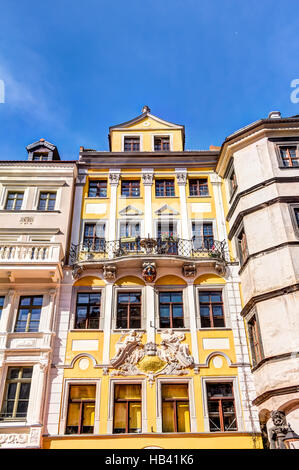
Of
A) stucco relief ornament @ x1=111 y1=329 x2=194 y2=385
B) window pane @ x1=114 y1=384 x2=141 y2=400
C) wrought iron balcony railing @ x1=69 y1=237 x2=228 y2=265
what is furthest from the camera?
wrought iron balcony railing @ x1=69 y1=237 x2=228 y2=265

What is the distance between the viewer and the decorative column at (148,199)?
22.5 m

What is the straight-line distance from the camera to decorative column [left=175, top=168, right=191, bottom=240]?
22.3 m

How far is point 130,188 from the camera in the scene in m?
24.2

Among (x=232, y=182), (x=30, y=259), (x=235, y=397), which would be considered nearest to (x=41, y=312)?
(x=30, y=259)

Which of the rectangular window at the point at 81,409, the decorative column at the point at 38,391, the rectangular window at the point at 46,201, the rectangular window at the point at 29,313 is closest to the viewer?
the decorative column at the point at 38,391

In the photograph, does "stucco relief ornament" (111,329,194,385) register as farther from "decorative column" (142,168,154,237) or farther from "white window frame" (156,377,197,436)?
"decorative column" (142,168,154,237)

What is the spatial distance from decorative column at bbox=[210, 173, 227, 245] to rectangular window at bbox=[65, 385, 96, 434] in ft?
31.3

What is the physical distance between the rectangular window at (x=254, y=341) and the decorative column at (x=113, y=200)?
25.8 feet

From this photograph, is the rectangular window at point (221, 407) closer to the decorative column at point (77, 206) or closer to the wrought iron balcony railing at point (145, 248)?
the wrought iron balcony railing at point (145, 248)

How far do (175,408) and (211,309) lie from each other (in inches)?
181

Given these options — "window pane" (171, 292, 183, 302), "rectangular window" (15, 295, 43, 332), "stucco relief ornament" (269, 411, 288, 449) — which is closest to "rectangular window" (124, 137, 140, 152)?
"window pane" (171, 292, 183, 302)

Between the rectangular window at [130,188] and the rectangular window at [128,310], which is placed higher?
the rectangular window at [130,188]

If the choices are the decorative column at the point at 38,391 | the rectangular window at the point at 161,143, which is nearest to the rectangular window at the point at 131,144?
the rectangular window at the point at 161,143
